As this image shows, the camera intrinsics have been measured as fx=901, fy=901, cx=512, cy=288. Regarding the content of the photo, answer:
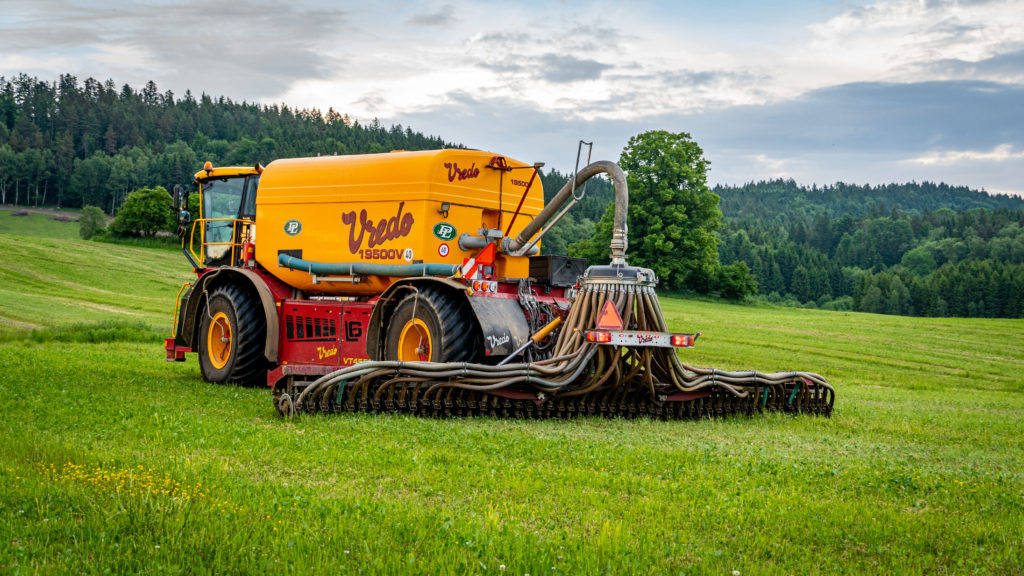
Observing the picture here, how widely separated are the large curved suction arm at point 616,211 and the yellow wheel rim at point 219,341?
5.51 meters

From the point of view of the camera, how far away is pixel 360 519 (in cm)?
542

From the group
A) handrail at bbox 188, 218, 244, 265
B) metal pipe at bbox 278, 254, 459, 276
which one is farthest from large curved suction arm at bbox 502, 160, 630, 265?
handrail at bbox 188, 218, 244, 265

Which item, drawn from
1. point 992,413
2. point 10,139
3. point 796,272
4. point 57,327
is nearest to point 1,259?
point 57,327

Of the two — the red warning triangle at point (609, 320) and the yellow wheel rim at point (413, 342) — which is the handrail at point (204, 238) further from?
the red warning triangle at point (609, 320)

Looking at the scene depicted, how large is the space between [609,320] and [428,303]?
2731 mm

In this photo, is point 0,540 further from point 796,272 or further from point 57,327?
point 796,272

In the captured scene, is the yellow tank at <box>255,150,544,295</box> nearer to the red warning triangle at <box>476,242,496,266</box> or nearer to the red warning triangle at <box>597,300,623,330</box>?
the red warning triangle at <box>476,242,496,266</box>

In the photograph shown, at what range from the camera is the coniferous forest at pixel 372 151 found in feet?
300

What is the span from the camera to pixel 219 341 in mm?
16062

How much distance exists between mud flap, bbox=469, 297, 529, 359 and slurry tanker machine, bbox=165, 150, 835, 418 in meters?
0.02

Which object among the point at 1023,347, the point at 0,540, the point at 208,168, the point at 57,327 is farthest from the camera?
the point at 1023,347

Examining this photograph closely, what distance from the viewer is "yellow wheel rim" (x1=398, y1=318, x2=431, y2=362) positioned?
40.4 feet

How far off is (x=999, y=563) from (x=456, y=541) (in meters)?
3.08

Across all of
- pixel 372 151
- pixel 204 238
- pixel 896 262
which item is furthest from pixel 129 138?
pixel 204 238
